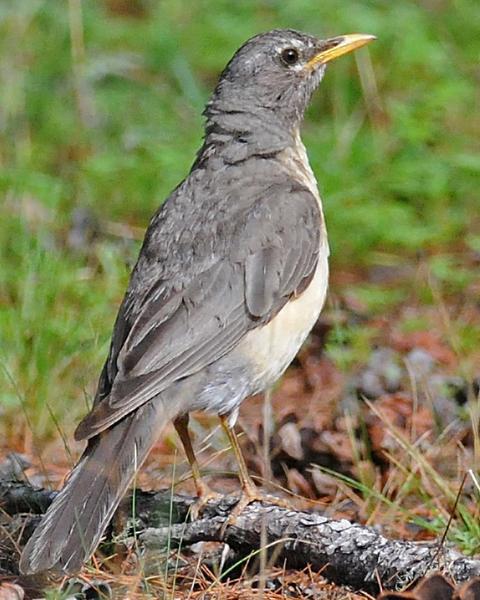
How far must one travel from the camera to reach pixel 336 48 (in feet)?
22.1

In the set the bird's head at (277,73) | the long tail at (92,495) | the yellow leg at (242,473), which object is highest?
the bird's head at (277,73)

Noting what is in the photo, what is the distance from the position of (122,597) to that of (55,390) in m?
2.24

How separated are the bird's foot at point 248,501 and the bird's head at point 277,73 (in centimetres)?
187

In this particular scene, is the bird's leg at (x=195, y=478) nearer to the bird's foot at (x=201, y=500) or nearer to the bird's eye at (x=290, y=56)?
the bird's foot at (x=201, y=500)

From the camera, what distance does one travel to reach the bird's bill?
669 cm

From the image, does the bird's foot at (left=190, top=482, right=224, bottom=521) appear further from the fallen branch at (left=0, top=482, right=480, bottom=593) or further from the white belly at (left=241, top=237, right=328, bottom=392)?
the white belly at (left=241, top=237, right=328, bottom=392)

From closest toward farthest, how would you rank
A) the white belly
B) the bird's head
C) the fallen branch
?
the fallen branch → the white belly → the bird's head

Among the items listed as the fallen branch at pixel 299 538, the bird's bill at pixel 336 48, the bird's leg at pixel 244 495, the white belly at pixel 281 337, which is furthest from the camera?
the bird's bill at pixel 336 48

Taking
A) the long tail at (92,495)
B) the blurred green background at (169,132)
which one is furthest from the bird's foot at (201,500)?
the blurred green background at (169,132)

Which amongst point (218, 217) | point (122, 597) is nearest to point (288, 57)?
point (218, 217)

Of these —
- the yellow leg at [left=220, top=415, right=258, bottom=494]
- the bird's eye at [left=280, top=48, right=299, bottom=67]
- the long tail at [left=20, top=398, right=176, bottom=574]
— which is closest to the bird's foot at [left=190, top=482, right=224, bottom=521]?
the yellow leg at [left=220, top=415, right=258, bottom=494]

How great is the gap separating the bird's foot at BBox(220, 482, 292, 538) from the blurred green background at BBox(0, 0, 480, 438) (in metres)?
1.67

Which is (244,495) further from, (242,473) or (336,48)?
(336,48)

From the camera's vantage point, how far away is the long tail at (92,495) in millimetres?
4488
